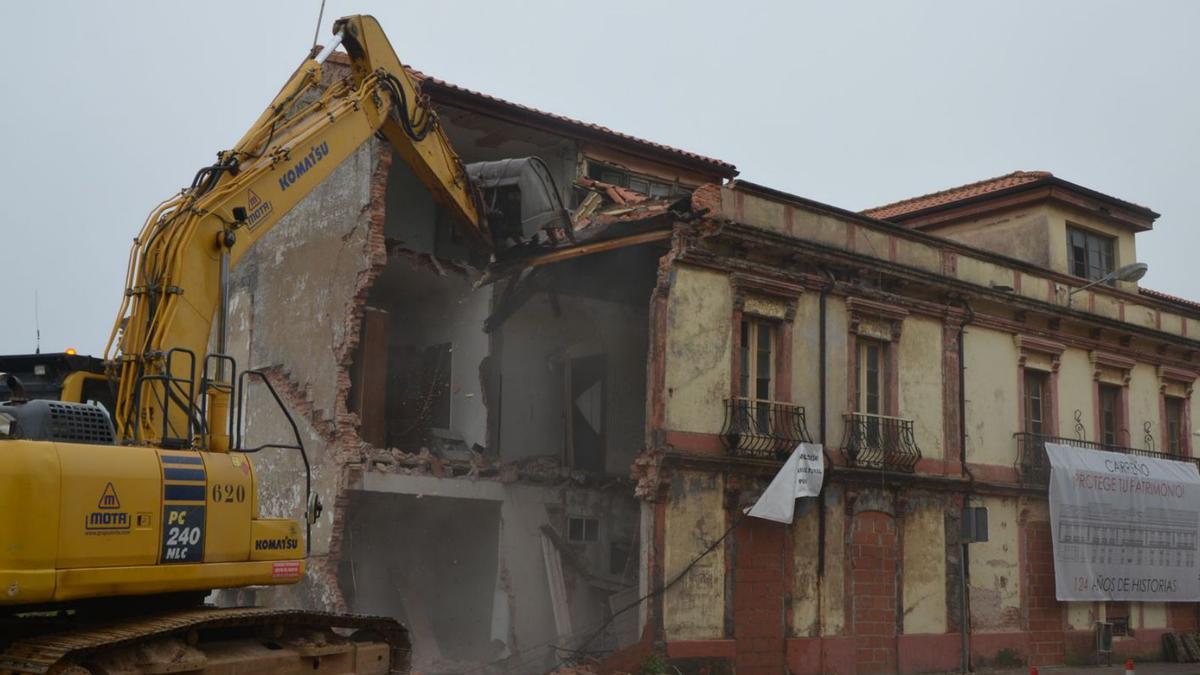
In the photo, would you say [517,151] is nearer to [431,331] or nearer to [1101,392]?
[431,331]

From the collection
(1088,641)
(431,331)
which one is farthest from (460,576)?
(1088,641)

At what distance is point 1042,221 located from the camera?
2778cm

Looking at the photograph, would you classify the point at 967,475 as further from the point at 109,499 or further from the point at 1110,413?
the point at 109,499

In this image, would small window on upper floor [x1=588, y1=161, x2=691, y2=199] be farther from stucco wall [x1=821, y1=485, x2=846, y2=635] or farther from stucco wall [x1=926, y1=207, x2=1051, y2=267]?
stucco wall [x1=926, y1=207, x2=1051, y2=267]

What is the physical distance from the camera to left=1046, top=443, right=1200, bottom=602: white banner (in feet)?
79.8

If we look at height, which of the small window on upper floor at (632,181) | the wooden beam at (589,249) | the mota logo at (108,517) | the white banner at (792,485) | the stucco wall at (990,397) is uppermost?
the small window on upper floor at (632,181)

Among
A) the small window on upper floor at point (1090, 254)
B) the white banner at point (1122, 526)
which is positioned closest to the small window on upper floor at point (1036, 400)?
the white banner at point (1122, 526)

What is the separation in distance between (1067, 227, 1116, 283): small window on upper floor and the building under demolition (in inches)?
174

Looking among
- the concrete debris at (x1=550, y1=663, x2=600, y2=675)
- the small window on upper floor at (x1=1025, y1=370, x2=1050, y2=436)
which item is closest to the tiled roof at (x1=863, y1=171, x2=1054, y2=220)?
the small window on upper floor at (x1=1025, y1=370, x2=1050, y2=436)

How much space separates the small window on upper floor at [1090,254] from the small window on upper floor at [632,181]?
9698 millimetres

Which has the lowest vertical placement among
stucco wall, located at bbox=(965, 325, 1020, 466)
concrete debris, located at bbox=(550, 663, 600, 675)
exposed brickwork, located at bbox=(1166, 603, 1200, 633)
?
concrete debris, located at bbox=(550, 663, 600, 675)

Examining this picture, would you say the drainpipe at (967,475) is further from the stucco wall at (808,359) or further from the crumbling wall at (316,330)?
the crumbling wall at (316,330)

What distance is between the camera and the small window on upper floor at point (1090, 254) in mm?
28453

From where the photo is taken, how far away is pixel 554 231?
64.1 ft
